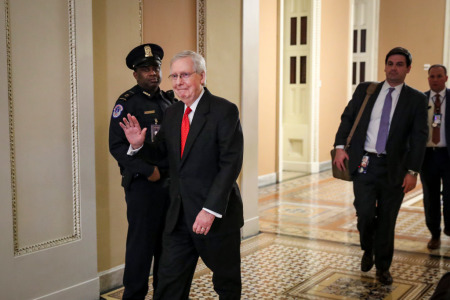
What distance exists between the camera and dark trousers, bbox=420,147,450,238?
5145mm

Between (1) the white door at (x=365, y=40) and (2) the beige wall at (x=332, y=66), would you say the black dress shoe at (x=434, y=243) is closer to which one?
(2) the beige wall at (x=332, y=66)

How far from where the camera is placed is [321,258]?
4.91 meters

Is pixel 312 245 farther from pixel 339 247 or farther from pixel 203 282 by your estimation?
pixel 203 282

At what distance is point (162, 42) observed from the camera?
4449mm

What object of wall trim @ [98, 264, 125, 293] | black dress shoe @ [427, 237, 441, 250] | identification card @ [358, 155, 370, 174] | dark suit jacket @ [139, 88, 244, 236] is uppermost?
dark suit jacket @ [139, 88, 244, 236]

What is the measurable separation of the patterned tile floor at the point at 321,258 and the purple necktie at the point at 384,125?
3.51 ft

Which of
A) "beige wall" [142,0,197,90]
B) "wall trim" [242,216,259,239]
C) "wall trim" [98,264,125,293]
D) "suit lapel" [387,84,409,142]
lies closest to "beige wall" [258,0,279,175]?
"wall trim" [242,216,259,239]

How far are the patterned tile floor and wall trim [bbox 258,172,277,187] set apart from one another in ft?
3.98

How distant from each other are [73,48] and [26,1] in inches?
16.5

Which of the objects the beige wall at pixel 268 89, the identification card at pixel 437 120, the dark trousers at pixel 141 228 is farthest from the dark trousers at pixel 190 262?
the beige wall at pixel 268 89

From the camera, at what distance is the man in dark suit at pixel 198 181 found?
8.80 feet

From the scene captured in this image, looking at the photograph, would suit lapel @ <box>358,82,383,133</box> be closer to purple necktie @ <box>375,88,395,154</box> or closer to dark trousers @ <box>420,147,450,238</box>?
purple necktie @ <box>375,88,395,154</box>

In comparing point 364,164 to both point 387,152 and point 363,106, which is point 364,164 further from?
point 363,106

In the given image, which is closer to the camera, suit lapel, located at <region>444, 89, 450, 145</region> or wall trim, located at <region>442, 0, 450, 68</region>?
suit lapel, located at <region>444, 89, 450, 145</region>
